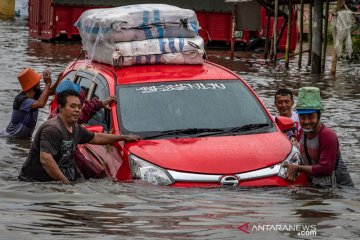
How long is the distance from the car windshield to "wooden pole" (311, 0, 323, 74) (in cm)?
1637

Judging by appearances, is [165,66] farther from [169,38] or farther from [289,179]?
[289,179]

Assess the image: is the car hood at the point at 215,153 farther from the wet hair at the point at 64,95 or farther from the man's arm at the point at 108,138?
the wet hair at the point at 64,95

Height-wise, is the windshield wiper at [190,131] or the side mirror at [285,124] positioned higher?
the side mirror at [285,124]

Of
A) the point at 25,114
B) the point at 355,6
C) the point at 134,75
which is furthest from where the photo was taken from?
the point at 355,6

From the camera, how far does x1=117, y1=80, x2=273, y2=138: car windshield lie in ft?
32.9

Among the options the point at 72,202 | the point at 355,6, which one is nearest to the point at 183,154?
the point at 72,202

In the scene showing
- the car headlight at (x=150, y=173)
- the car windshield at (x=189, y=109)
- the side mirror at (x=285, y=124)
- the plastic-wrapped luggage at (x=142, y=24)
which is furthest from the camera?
the plastic-wrapped luggage at (x=142, y=24)

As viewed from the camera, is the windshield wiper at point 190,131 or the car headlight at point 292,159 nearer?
the car headlight at point 292,159

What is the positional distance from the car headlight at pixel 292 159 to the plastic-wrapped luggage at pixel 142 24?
8.06 feet

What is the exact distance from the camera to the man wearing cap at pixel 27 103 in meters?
13.5

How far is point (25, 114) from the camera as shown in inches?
552

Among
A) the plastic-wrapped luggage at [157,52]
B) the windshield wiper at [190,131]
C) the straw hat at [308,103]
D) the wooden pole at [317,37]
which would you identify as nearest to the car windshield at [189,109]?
the windshield wiper at [190,131]

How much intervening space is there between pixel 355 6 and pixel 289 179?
66.5 ft

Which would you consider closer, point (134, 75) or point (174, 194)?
point (174, 194)
